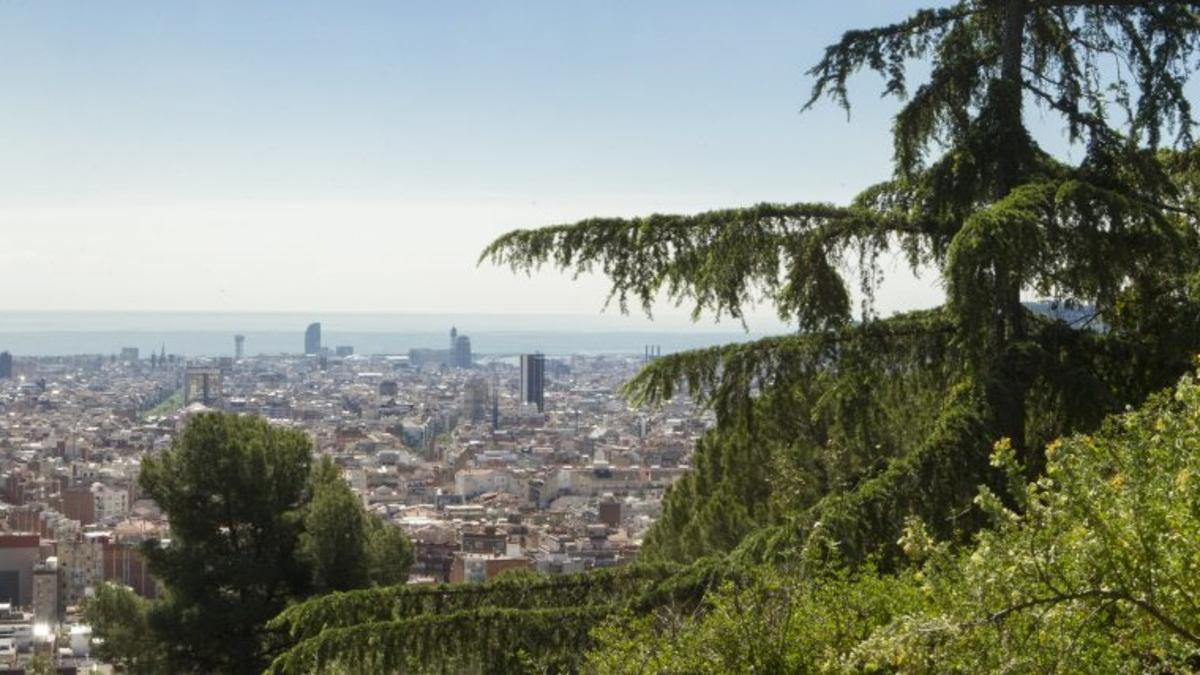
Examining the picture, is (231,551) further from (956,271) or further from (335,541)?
(956,271)

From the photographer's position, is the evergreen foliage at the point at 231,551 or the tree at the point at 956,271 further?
the evergreen foliage at the point at 231,551

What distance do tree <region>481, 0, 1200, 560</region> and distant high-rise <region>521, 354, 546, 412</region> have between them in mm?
130114

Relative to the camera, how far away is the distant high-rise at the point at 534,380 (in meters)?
138

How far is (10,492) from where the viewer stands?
75312mm

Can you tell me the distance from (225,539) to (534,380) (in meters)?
130

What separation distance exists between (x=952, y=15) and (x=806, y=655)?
292cm

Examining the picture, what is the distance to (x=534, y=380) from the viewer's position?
140 meters

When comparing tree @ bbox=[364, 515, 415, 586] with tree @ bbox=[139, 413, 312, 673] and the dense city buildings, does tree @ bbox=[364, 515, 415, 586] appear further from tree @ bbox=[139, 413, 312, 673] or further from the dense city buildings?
the dense city buildings

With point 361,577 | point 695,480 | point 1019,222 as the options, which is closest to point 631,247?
point 1019,222

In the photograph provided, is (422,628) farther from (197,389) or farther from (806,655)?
(197,389)

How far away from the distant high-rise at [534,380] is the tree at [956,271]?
13011cm

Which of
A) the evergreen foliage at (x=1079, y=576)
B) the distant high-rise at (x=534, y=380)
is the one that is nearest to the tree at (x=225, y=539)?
the evergreen foliage at (x=1079, y=576)

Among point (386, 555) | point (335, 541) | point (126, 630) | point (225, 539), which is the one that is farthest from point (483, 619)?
point (126, 630)

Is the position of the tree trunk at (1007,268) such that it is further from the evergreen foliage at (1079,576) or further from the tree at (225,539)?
the tree at (225,539)
